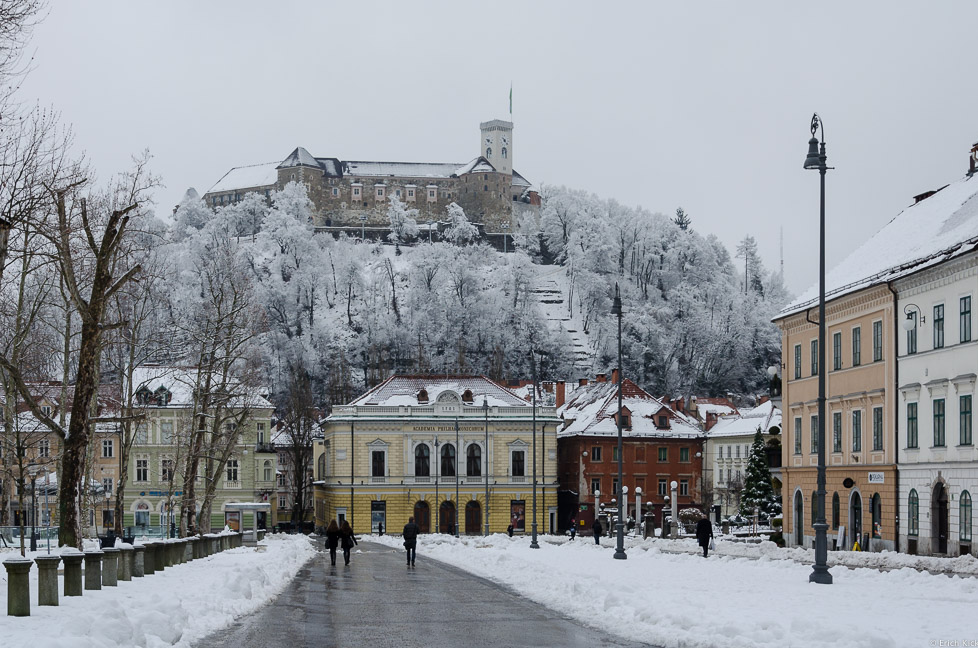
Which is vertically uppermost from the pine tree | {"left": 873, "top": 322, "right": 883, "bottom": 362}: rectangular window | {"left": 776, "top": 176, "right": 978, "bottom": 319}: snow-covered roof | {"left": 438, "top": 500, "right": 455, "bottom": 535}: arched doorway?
{"left": 776, "top": 176, "right": 978, "bottom": 319}: snow-covered roof

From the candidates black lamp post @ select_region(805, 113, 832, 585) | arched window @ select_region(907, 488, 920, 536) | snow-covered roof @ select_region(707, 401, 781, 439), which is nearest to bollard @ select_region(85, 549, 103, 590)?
black lamp post @ select_region(805, 113, 832, 585)

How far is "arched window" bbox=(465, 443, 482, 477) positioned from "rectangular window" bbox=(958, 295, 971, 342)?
57.7 metres

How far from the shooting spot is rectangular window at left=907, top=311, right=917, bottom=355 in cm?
4188

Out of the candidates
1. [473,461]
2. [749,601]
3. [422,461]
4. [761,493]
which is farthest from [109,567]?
[473,461]

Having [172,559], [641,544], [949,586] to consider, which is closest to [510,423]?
[641,544]

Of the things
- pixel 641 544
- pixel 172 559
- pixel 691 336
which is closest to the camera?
pixel 172 559

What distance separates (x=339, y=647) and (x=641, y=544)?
33339 mm

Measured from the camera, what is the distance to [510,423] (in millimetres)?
94125

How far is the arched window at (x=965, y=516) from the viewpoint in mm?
37656

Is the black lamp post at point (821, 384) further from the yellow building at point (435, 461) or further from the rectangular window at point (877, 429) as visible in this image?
the yellow building at point (435, 461)

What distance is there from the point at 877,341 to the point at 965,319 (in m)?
6.30

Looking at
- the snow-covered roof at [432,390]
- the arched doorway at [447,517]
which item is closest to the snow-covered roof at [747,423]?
the snow-covered roof at [432,390]

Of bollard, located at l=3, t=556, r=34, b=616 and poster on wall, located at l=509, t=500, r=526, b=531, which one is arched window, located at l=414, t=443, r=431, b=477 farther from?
bollard, located at l=3, t=556, r=34, b=616

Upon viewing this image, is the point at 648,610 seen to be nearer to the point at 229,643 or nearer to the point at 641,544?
the point at 229,643
